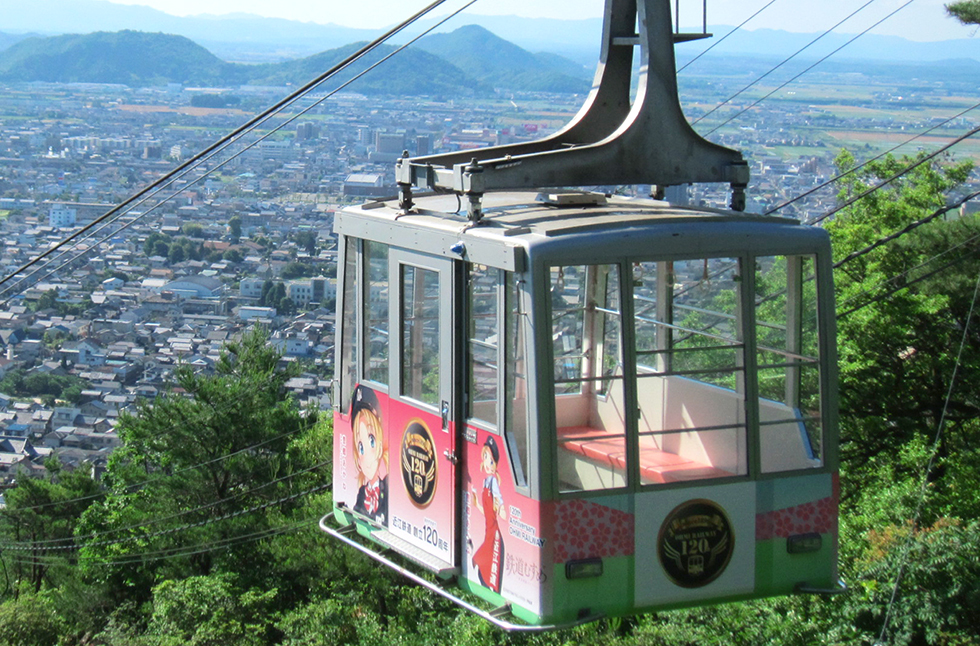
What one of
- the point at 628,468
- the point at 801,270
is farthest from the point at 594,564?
the point at 801,270

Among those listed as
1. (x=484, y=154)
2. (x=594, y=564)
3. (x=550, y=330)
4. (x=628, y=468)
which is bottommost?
(x=594, y=564)

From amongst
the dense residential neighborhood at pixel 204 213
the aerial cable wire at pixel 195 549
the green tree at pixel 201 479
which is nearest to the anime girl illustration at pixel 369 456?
the aerial cable wire at pixel 195 549

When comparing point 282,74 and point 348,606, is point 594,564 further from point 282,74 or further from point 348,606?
point 282,74

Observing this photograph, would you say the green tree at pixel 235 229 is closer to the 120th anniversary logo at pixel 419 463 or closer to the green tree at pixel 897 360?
the green tree at pixel 897 360

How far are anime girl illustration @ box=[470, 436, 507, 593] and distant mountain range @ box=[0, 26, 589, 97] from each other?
13373cm

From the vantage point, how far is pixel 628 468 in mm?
6094

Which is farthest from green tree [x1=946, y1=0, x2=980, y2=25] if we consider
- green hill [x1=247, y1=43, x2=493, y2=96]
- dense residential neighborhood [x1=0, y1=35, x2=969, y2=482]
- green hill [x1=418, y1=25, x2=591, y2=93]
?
green hill [x1=247, y1=43, x2=493, y2=96]

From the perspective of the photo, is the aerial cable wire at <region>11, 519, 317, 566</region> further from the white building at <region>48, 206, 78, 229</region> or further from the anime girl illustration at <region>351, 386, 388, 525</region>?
the white building at <region>48, 206, 78, 229</region>

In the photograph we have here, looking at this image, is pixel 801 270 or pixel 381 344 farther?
pixel 381 344

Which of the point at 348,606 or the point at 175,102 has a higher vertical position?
the point at 175,102

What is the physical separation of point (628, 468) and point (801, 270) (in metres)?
1.43

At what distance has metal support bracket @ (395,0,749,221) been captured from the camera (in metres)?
6.78

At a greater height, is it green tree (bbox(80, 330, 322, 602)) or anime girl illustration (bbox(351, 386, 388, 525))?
anime girl illustration (bbox(351, 386, 388, 525))

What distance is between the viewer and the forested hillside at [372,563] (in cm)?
1223
